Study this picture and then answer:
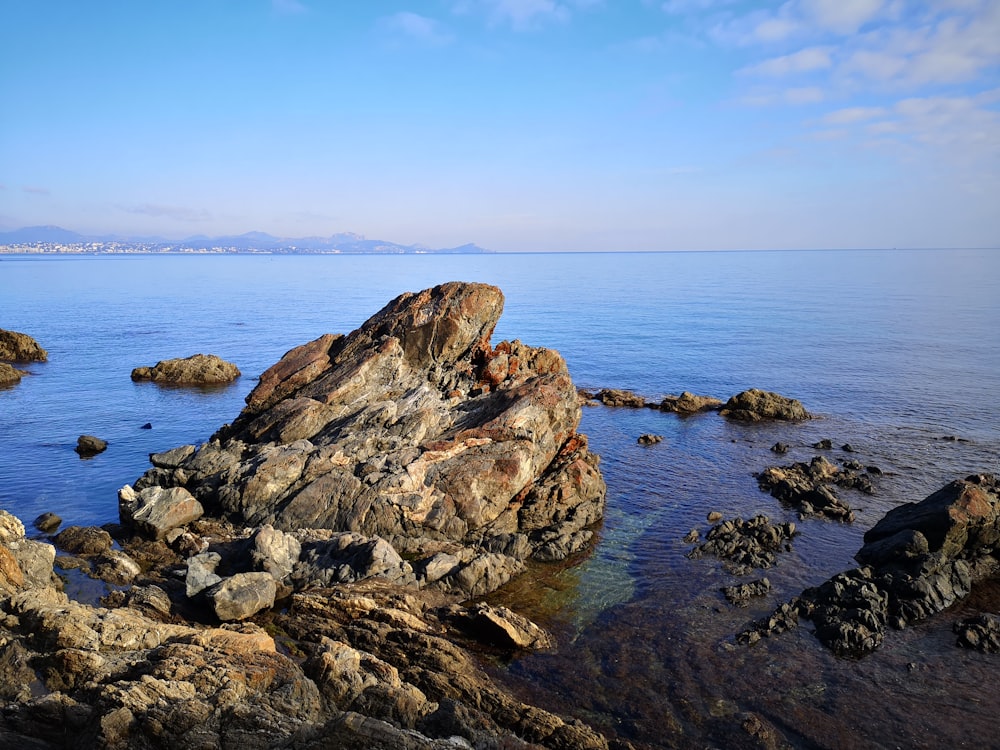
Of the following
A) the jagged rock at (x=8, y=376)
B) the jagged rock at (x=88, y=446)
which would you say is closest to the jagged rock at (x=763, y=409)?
the jagged rock at (x=88, y=446)

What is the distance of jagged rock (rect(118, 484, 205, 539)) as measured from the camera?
1094 inches

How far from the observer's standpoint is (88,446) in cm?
3988

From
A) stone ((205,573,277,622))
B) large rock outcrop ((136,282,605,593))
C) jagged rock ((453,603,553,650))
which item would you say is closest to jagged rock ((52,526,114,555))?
large rock outcrop ((136,282,605,593))

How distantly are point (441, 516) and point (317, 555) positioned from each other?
553 cm

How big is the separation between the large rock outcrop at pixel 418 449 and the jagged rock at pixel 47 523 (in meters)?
3.58

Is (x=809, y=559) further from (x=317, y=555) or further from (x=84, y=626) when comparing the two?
(x=84, y=626)

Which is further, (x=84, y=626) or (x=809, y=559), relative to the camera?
(x=809, y=559)

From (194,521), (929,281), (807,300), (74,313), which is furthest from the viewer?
(929,281)

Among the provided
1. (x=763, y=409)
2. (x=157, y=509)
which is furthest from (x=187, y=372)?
(x=763, y=409)

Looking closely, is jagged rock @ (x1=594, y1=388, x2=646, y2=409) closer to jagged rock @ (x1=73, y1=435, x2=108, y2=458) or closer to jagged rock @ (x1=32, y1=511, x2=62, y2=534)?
jagged rock @ (x1=73, y1=435, x2=108, y2=458)

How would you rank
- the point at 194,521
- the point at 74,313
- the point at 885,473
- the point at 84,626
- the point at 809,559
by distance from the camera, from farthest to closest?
1. the point at 74,313
2. the point at 885,473
3. the point at 194,521
4. the point at 809,559
5. the point at 84,626

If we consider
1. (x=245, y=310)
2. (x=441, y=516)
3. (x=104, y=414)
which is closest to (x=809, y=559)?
(x=441, y=516)

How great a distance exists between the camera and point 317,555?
2509 centimetres

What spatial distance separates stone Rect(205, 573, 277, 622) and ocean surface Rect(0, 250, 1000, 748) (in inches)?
336
